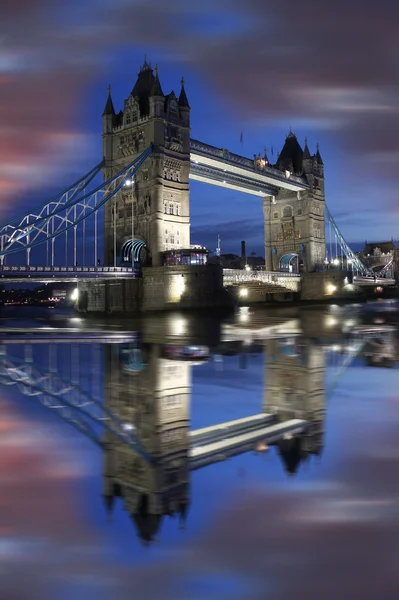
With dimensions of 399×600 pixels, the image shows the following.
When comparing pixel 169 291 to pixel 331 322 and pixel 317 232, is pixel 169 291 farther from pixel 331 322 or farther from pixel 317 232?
pixel 317 232

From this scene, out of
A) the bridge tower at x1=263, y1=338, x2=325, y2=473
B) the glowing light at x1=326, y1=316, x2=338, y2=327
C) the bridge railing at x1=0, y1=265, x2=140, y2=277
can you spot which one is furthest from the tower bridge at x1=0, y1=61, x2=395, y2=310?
the bridge tower at x1=263, y1=338, x2=325, y2=473

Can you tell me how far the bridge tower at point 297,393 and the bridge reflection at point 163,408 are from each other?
0.04 feet

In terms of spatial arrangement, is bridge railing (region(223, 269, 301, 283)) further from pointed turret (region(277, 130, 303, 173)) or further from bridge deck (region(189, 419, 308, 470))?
bridge deck (region(189, 419, 308, 470))

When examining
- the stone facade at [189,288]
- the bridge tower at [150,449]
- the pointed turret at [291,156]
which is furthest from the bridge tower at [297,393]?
the pointed turret at [291,156]

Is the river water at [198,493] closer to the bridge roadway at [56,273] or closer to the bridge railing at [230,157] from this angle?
the bridge roadway at [56,273]

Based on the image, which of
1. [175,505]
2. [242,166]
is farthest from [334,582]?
[242,166]

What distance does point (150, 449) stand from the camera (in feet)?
14.0

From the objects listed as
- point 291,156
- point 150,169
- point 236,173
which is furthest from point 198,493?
point 291,156

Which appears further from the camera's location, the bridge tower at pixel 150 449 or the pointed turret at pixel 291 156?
the pointed turret at pixel 291 156

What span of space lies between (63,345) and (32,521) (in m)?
12.6

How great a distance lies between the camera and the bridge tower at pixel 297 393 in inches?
172

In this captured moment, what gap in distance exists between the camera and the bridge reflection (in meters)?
3.51

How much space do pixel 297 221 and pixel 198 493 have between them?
74942mm

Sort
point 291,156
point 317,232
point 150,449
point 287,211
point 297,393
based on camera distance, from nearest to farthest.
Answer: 1. point 150,449
2. point 297,393
3. point 317,232
4. point 287,211
5. point 291,156
